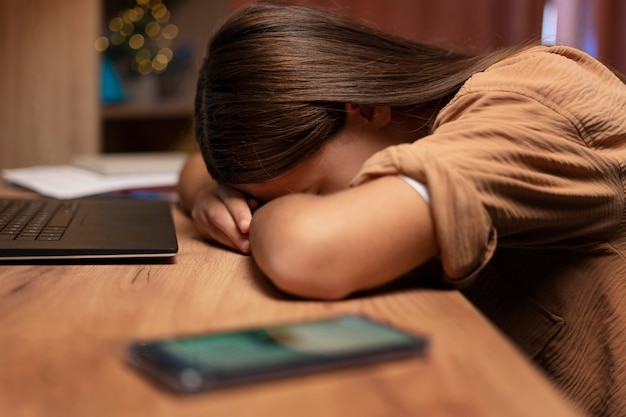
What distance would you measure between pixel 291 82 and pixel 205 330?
358 millimetres

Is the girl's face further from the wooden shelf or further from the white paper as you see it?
the wooden shelf

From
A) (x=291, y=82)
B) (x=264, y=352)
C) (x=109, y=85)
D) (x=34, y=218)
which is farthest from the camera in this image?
(x=109, y=85)

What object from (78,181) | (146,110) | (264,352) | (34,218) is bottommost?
(146,110)

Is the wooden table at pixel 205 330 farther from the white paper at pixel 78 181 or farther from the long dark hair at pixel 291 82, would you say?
the white paper at pixel 78 181

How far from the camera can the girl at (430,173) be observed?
640mm

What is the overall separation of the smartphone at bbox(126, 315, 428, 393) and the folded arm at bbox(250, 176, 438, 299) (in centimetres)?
13

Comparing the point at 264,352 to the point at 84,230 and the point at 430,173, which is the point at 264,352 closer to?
the point at 430,173

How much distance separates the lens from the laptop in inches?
30.7

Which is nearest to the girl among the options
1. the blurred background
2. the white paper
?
the white paper

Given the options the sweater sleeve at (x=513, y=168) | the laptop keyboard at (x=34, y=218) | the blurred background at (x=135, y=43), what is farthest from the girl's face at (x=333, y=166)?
the blurred background at (x=135, y=43)

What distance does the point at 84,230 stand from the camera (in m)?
0.88

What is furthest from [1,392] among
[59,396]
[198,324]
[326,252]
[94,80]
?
[94,80]

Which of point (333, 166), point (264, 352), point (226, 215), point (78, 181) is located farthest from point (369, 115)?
point (78, 181)

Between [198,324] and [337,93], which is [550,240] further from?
[198,324]
